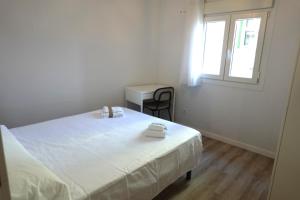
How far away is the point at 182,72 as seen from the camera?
347cm

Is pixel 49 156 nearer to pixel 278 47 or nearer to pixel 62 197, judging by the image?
pixel 62 197

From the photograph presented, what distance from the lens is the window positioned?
2.77 metres

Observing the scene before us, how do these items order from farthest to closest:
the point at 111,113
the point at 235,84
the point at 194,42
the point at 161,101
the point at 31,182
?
the point at 161,101, the point at 194,42, the point at 235,84, the point at 111,113, the point at 31,182

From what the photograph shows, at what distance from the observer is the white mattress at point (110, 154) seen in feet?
4.49

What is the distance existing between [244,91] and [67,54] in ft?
8.86

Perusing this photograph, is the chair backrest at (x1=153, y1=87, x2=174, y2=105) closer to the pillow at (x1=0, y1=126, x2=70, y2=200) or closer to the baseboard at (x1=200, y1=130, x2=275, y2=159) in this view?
the baseboard at (x1=200, y1=130, x2=275, y2=159)

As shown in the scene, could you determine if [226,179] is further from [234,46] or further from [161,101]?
[234,46]

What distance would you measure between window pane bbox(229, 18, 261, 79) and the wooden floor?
123 centimetres

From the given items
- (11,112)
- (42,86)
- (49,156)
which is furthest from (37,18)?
(49,156)

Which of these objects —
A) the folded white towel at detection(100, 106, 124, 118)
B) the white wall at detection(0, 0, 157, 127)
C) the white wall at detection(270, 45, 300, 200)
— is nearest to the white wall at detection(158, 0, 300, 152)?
the white wall at detection(0, 0, 157, 127)

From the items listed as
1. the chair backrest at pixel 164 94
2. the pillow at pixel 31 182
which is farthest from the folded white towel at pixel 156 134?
the chair backrest at pixel 164 94

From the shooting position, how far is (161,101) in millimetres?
3629

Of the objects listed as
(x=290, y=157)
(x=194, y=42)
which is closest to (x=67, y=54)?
(x=194, y=42)

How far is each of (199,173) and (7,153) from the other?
200 cm
